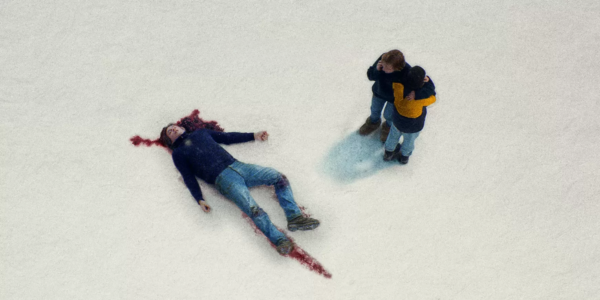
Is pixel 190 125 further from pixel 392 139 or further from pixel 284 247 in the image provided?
pixel 392 139

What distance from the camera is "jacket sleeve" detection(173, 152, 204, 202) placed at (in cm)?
348

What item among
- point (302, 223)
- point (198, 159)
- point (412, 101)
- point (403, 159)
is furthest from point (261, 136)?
point (412, 101)

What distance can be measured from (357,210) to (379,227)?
0.69 feet

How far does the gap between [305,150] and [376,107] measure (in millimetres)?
678

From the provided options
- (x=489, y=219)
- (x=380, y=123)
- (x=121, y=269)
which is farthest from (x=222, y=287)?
(x=489, y=219)

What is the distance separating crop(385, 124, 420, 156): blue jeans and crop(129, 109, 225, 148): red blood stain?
141cm

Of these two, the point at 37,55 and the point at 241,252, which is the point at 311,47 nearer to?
the point at 241,252

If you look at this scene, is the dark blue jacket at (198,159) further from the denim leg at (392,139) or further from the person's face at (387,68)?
the person's face at (387,68)

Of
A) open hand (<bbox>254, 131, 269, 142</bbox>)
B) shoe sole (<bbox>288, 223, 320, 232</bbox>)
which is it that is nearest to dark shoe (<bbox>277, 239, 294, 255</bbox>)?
shoe sole (<bbox>288, 223, 320, 232</bbox>)

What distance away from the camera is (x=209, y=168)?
11.4 ft

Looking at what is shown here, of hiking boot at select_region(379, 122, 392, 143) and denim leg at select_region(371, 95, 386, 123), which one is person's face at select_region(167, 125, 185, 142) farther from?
hiking boot at select_region(379, 122, 392, 143)

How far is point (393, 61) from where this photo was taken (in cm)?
301

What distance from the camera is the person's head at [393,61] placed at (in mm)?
2998

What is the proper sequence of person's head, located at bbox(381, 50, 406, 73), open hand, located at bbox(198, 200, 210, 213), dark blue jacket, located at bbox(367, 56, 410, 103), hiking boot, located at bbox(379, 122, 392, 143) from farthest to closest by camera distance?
1. hiking boot, located at bbox(379, 122, 392, 143)
2. open hand, located at bbox(198, 200, 210, 213)
3. dark blue jacket, located at bbox(367, 56, 410, 103)
4. person's head, located at bbox(381, 50, 406, 73)
